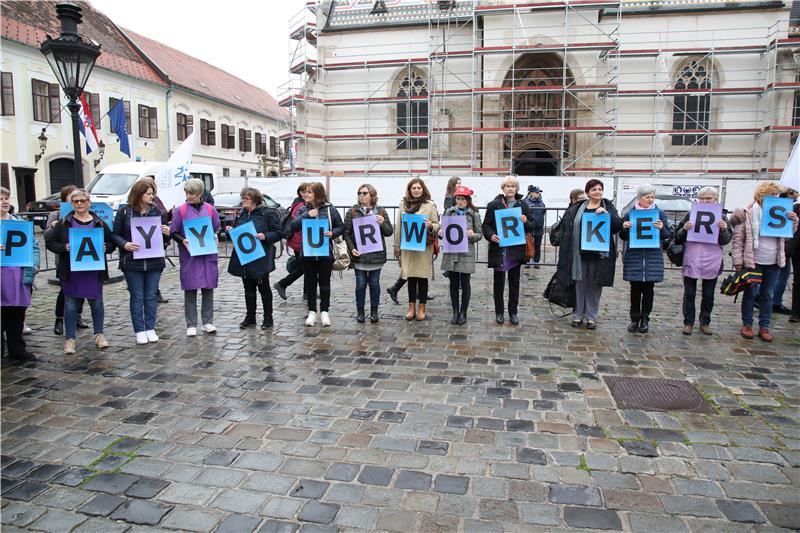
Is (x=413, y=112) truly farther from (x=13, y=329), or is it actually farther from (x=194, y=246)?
(x=13, y=329)

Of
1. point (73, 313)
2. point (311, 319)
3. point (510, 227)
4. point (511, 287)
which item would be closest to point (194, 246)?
point (73, 313)

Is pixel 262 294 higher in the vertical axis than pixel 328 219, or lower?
lower

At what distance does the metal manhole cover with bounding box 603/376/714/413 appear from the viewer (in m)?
4.75

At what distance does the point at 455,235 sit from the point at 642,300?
2574mm

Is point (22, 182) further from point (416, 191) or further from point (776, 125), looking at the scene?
point (776, 125)

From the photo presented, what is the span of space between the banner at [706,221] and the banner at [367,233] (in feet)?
13.2

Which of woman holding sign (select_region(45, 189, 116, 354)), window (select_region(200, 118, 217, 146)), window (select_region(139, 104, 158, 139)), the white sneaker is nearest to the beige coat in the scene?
the white sneaker

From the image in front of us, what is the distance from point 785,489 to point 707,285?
4.16 meters

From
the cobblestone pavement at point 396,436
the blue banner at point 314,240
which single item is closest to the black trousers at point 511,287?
the cobblestone pavement at point 396,436

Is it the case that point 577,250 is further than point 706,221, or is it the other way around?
point 577,250

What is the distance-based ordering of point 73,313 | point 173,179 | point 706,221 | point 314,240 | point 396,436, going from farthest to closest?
point 173,179 → point 314,240 → point 706,221 → point 73,313 → point 396,436

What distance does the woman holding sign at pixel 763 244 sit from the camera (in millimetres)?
6938

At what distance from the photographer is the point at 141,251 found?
6660mm

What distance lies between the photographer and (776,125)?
25.5 meters
